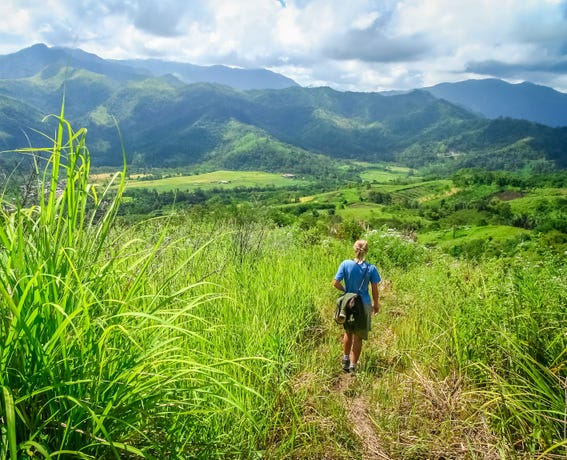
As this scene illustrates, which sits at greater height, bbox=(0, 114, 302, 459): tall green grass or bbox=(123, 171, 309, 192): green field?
bbox=(0, 114, 302, 459): tall green grass

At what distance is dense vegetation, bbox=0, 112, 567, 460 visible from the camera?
5.38ft

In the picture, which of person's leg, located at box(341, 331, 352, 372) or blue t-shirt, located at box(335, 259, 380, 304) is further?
blue t-shirt, located at box(335, 259, 380, 304)

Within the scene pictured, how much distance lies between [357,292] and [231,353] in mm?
2241

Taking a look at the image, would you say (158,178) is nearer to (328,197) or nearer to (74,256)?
(328,197)

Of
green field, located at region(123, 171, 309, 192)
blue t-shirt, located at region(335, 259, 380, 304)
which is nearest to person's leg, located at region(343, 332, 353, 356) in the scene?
blue t-shirt, located at region(335, 259, 380, 304)

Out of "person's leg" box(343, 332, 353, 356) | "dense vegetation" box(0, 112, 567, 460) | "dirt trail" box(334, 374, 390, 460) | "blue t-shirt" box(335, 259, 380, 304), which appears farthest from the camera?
"blue t-shirt" box(335, 259, 380, 304)

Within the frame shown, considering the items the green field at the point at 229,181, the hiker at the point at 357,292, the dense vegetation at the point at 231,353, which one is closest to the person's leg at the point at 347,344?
the hiker at the point at 357,292

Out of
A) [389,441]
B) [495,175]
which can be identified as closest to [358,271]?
[389,441]

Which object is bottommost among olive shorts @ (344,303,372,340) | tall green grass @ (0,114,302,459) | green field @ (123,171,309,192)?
green field @ (123,171,309,192)

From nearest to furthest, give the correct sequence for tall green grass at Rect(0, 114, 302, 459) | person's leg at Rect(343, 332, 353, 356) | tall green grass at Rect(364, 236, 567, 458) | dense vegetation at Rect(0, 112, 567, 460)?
tall green grass at Rect(0, 114, 302, 459) < dense vegetation at Rect(0, 112, 567, 460) < tall green grass at Rect(364, 236, 567, 458) < person's leg at Rect(343, 332, 353, 356)

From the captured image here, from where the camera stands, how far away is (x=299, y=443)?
9.44 ft

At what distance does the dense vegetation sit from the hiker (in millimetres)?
190

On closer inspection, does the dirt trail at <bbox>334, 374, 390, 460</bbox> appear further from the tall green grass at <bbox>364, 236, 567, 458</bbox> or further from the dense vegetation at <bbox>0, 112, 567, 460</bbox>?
the tall green grass at <bbox>364, 236, 567, 458</bbox>

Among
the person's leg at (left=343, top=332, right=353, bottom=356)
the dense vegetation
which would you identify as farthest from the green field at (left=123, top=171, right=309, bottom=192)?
A: the person's leg at (left=343, top=332, right=353, bottom=356)
